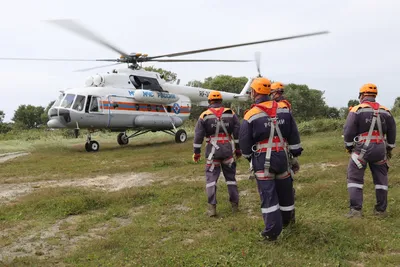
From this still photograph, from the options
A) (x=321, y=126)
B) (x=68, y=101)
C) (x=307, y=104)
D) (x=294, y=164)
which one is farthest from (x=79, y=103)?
(x=307, y=104)

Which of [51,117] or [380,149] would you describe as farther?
[51,117]

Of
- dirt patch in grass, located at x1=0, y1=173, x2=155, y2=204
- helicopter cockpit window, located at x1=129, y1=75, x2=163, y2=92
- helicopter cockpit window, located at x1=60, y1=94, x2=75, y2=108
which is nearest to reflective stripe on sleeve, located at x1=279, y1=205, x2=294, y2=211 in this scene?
dirt patch in grass, located at x1=0, y1=173, x2=155, y2=204

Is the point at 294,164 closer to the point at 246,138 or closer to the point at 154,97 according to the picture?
the point at 246,138

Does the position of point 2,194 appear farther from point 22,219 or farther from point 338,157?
point 338,157

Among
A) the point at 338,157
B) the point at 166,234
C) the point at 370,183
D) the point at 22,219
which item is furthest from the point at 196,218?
the point at 338,157

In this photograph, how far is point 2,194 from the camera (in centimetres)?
801

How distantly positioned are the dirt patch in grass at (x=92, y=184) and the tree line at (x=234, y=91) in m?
29.5

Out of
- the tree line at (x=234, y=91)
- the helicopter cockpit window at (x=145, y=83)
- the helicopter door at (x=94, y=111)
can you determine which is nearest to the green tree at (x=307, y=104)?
the tree line at (x=234, y=91)

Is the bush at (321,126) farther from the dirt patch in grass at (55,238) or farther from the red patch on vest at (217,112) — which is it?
the dirt patch in grass at (55,238)

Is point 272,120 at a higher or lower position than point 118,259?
higher

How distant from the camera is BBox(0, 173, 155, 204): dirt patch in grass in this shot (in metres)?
8.27

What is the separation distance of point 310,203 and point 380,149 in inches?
58.8

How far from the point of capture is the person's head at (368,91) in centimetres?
577

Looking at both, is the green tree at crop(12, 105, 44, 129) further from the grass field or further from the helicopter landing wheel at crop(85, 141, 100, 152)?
the grass field
